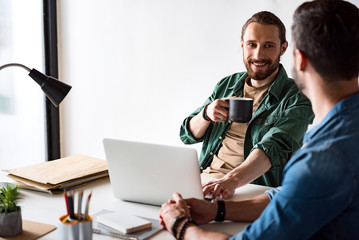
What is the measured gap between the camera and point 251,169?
1665mm

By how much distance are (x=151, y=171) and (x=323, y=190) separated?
2.17 feet

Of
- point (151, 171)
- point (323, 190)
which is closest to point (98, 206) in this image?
point (151, 171)

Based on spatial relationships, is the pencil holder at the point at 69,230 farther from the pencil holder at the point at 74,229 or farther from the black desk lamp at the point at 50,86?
the black desk lamp at the point at 50,86

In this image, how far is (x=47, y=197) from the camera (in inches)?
58.2

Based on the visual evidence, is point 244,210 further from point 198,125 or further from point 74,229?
point 198,125

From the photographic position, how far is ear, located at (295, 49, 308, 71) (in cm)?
99

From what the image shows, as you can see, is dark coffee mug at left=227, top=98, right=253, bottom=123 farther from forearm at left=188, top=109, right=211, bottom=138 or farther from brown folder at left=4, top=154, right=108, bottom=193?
brown folder at left=4, top=154, right=108, bottom=193

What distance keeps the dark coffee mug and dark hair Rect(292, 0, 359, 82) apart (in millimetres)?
694

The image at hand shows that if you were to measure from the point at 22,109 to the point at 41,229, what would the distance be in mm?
2256

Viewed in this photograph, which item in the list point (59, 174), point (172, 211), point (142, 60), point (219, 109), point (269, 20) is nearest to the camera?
point (172, 211)

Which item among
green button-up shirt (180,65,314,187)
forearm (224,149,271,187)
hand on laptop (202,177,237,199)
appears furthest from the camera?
green button-up shirt (180,65,314,187)

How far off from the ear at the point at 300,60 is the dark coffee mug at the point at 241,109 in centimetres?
66

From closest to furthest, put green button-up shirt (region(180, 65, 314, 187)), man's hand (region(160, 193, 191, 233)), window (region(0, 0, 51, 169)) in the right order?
1. man's hand (region(160, 193, 191, 233))
2. green button-up shirt (region(180, 65, 314, 187))
3. window (region(0, 0, 51, 169))

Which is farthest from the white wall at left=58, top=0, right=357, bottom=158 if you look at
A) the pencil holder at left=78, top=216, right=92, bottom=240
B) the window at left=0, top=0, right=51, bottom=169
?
the pencil holder at left=78, top=216, right=92, bottom=240
